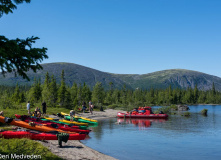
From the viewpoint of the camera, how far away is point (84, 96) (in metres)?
88.5

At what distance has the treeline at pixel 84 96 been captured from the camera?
210 feet

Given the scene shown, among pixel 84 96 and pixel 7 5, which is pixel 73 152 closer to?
pixel 7 5

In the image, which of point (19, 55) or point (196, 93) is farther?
point (196, 93)

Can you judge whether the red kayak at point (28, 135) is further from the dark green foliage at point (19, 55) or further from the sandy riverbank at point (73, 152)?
the dark green foliage at point (19, 55)

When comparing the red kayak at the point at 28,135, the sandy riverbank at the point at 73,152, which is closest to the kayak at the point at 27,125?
the red kayak at the point at 28,135

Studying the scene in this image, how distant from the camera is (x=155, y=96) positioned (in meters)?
165

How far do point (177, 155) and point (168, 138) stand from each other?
25.9 ft

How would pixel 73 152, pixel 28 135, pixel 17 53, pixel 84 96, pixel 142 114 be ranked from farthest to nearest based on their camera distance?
pixel 84 96, pixel 142 114, pixel 28 135, pixel 73 152, pixel 17 53

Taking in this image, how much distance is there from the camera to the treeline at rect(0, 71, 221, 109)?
64.0 m

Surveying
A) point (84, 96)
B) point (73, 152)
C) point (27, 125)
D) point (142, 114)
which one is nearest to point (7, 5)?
point (73, 152)

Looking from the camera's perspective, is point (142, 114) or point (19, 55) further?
point (142, 114)

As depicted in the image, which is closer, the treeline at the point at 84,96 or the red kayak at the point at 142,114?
the red kayak at the point at 142,114

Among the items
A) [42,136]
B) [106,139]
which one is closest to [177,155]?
[106,139]

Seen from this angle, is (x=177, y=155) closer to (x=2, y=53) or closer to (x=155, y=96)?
(x=2, y=53)
